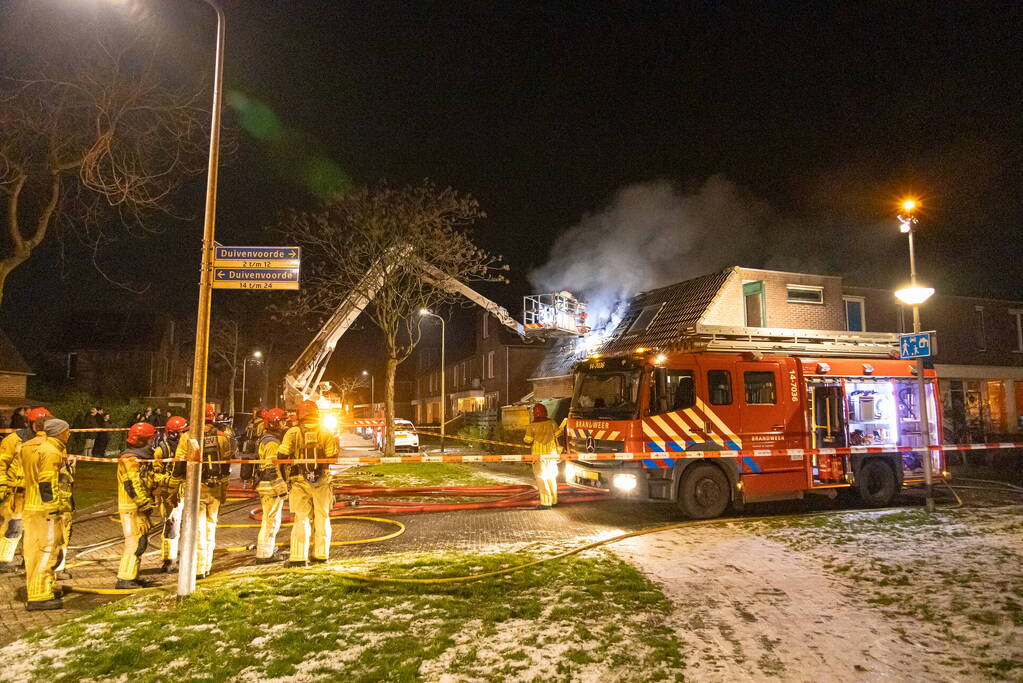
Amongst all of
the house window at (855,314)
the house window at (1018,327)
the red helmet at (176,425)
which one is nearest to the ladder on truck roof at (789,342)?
the red helmet at (176,425)

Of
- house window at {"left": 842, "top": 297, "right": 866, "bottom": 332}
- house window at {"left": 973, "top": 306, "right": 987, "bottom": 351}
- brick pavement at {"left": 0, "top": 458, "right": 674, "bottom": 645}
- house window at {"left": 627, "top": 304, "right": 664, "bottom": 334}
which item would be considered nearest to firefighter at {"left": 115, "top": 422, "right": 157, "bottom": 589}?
brick pavement at {"left": 0, "top": 458, "right": 674, "bottom": 645}

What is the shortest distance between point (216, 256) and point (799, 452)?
9.40m

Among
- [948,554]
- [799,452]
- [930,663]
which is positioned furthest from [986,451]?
[930,663]

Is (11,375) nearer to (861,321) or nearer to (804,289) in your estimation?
(804,289)

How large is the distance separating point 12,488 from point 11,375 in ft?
102

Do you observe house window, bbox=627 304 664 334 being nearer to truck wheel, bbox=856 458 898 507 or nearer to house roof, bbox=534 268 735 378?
house roof, bbox=534 268 735 378

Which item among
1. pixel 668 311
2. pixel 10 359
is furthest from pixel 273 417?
pixel 10 359

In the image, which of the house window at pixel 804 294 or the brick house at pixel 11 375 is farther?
the brick house at pixel 11 375

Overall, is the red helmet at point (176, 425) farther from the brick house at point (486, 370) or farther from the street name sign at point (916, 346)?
the brick house at point (486, 370)

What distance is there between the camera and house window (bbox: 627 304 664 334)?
20828mm

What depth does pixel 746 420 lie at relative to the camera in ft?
33.1

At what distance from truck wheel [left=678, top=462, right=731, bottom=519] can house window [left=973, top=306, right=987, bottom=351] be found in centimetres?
2099

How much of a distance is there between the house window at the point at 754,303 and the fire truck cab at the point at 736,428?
28.4ft

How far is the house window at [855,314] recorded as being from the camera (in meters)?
22.8
